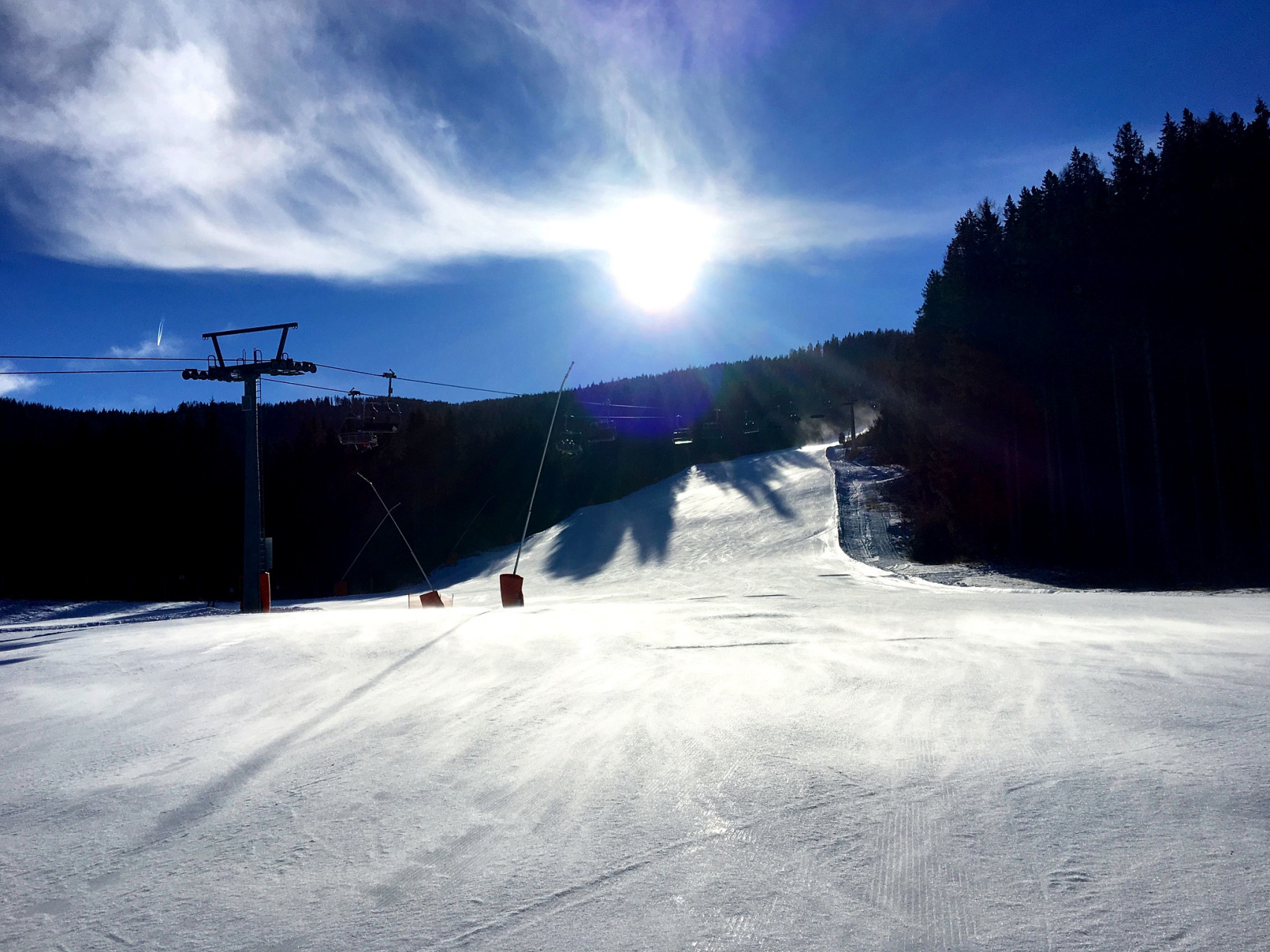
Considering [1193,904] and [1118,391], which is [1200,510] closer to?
[1118,391]

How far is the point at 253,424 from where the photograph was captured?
959 inches

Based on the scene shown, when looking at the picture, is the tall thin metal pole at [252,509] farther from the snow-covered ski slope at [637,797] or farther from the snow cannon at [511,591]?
the snow-covered ski slope at [637,797]

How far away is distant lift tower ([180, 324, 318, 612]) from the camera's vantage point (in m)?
24.5

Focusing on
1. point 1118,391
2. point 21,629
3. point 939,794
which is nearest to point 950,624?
point 939,794

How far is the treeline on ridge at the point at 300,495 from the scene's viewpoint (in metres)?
62.2

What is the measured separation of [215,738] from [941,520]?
3219 centimetres

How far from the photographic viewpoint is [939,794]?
141 inches

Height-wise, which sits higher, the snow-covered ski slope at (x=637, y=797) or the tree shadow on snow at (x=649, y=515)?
the tree shadow on snow at (x=649, y=515)

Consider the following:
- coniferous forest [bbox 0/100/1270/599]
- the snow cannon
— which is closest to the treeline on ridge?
coniferous forest [bbox 0/100/1270/599]

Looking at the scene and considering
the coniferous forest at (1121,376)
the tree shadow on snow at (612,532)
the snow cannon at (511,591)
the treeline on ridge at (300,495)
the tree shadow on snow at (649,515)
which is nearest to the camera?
the snow cannon at (511,591)

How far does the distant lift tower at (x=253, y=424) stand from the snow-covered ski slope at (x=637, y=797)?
58.5ft

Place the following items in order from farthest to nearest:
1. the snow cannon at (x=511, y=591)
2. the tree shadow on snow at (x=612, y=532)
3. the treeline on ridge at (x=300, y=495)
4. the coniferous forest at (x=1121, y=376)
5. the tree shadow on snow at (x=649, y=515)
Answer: the treeline on ridge at (x=300, y=495) < the tree shadow on snow at (x=649, y=515) < the tree shadow on snow at (x=612, y=532) < the coniferous forest at (x=1121, y=376) < the snow cannon at (x=511, y=591)

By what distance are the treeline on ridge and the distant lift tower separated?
106 ft

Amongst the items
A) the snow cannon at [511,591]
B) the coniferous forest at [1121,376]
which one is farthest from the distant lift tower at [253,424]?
the coniferous forest at [1121,376]
